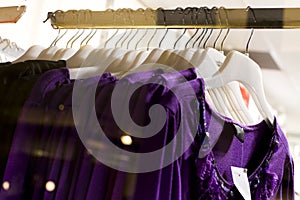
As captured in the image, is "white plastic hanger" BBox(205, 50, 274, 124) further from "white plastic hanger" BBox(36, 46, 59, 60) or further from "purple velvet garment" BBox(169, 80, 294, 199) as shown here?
"white plastic hanger" BBox(36, 46, 59, 60)

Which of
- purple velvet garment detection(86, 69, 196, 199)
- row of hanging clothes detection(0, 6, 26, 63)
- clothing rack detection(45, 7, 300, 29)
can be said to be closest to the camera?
purple velvet garment detection(86, 69, 196, 199)

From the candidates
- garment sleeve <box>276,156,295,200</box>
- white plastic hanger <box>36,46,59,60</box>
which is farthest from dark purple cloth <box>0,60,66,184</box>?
garment sleeve <box>276,156,295,200</box>

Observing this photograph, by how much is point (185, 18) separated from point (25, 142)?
0.39 metres

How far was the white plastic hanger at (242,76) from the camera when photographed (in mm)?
740

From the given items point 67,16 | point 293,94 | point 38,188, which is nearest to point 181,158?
point 38,188

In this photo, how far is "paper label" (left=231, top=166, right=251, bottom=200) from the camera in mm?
744

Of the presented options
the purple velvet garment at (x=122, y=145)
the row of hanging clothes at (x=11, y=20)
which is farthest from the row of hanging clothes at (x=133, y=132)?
the row of hanging clothes at (x=11, y=20)

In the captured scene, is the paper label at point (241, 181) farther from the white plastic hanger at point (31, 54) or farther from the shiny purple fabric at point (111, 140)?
the white plastic hanger at point (31, 54)

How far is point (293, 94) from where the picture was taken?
3578mm

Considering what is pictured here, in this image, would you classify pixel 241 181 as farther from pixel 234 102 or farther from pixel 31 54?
pixel 31 54

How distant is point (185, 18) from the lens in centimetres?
83

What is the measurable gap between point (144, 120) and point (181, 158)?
9 cm

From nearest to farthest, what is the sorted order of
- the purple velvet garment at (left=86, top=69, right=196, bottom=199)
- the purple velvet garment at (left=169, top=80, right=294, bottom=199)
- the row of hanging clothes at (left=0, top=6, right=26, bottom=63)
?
1. the purple velvet garment at (left=86, top=69, right=196, bottom=199)
2. the purple velvet garment at (left=169, top=80, right=294, bottom=199)
3. the row of hanging clothes at (left=0, top=6, right=26, bottom=63)

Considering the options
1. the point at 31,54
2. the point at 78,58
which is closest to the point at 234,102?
the point at 78,58
